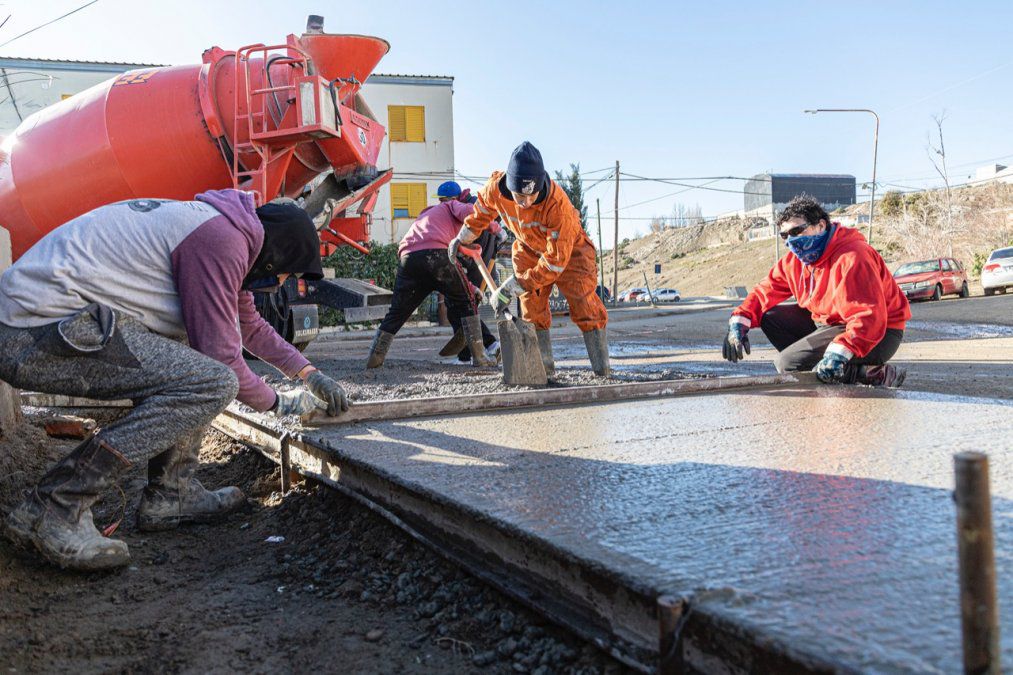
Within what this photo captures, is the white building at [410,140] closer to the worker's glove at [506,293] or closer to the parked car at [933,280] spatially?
the parked car at [933,280]

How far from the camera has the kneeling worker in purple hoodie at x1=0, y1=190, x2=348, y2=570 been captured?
88.4 inches

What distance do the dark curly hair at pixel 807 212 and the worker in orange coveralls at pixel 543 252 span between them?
125 centimetres

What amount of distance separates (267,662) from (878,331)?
134 inches

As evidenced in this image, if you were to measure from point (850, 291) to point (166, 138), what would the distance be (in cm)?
522

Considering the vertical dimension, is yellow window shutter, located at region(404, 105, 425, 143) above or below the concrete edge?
above

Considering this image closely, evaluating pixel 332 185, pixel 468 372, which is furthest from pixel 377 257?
pixel 468 372

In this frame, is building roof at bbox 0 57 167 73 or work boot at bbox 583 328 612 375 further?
building roof at bbox 0 57 167 73

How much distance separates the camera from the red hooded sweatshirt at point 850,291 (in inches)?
157

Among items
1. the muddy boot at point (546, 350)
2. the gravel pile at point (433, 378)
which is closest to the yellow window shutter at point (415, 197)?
the gravel pile at point (433, 378)

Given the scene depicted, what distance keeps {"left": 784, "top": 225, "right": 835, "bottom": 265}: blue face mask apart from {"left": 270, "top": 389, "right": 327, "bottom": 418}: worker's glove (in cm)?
272

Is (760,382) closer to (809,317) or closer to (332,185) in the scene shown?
(809,317)

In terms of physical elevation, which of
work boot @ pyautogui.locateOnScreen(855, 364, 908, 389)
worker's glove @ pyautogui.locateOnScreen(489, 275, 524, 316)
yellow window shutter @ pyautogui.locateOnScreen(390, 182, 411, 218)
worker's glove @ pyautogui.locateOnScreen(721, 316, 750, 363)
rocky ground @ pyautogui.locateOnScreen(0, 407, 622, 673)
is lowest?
rocky ground @ pyautogui.locateOnScreen(0, 407, 622, 673)

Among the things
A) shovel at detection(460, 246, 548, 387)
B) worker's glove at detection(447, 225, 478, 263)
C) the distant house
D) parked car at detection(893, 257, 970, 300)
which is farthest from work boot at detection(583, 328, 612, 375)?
the distant house

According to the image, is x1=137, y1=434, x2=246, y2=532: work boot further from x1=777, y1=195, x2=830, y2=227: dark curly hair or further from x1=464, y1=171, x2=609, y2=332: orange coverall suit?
x1=777, y1=195, x2=830, y2=227: dark curly hair
